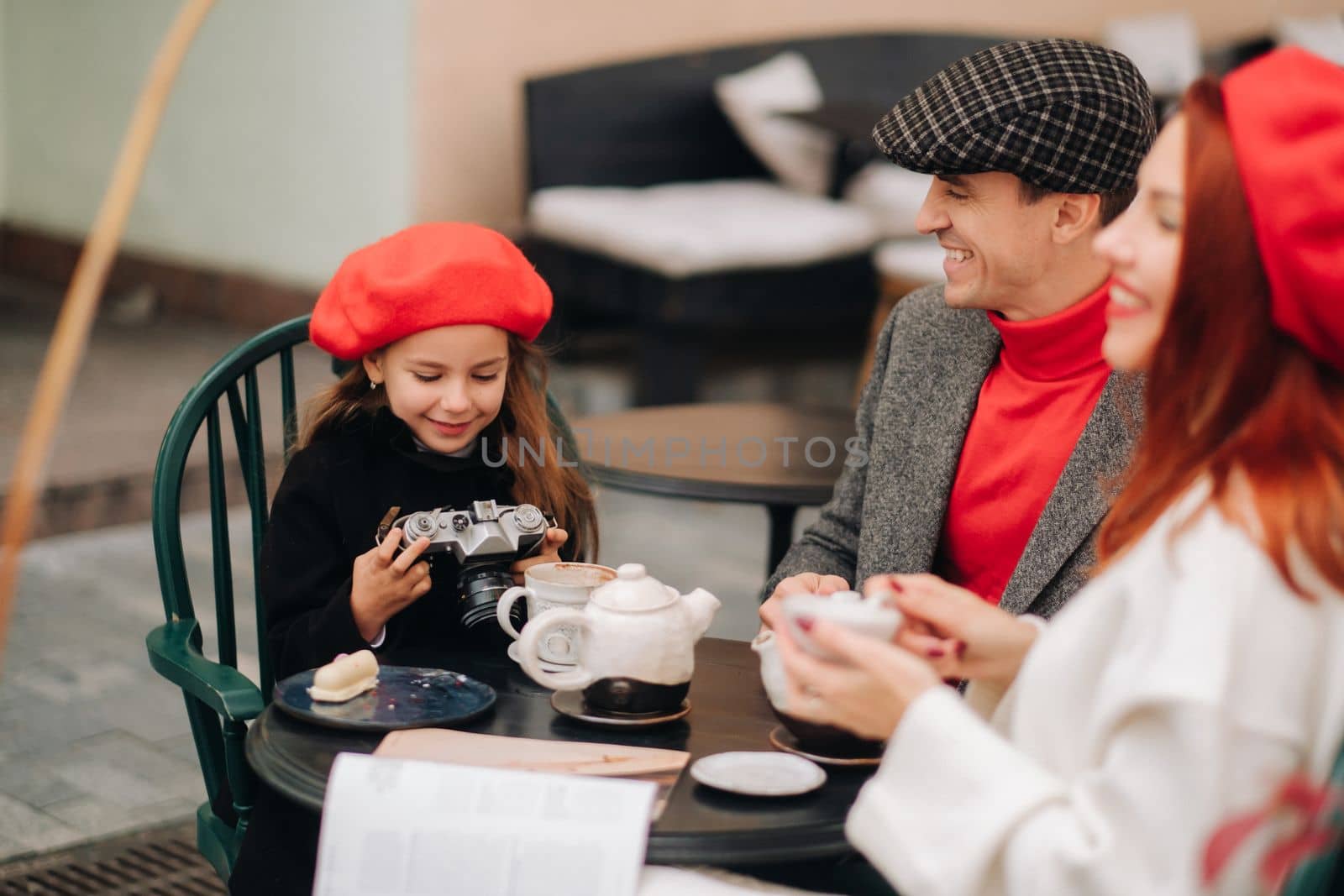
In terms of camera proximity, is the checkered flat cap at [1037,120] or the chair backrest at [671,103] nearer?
the checkered flat cap at [1037,120]

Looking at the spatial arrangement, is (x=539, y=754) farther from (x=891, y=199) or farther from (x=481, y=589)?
(x=891, y=199)

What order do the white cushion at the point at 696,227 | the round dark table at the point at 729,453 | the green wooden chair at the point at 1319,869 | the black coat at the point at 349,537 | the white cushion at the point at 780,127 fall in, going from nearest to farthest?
the green wooden chair at the point at 1319,869 < the black coat at the point at 349,537 < the round dark table at the point at 729,453 < the white cushion at the point at 696,227 < the white cushion at the point at 780,127

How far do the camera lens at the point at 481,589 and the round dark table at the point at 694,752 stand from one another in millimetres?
50

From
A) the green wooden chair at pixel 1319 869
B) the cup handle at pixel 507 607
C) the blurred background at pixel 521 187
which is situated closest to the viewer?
the green wooden chair at pixel 1319 869

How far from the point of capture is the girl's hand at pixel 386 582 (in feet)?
5.61

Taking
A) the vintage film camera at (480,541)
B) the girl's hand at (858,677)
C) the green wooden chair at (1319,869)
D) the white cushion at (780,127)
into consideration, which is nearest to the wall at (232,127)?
the white cushion at (780,127)

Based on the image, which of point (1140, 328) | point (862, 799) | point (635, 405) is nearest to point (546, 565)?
point (862, 799)

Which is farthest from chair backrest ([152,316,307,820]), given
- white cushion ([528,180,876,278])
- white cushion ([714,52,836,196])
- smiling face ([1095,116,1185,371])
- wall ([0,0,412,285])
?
white cushion ([714,52,836,196])

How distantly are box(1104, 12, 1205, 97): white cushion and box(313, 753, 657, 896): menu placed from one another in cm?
639

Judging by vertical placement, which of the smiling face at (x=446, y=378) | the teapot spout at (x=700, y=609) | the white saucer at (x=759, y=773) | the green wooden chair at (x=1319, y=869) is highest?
the smiling face at (x=446, y=378)

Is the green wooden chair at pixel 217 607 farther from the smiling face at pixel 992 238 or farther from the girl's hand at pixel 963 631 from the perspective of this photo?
the smiling face at pixel 992 238

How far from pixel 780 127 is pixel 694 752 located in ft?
16.3

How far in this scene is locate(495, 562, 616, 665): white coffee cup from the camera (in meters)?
1.57

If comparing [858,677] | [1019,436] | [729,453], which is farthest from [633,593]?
[729,453]
